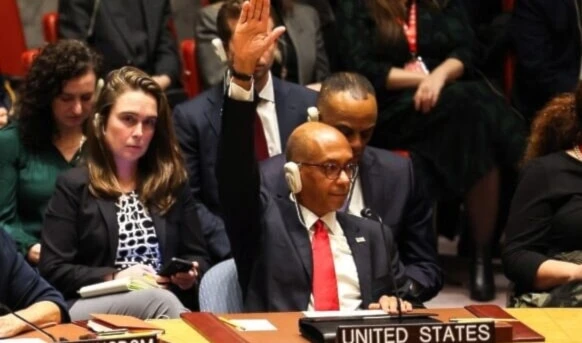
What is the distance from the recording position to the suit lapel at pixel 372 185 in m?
5.18

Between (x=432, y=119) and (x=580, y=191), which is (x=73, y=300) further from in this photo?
(x=432, y=119)

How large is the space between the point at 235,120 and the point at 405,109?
229cm

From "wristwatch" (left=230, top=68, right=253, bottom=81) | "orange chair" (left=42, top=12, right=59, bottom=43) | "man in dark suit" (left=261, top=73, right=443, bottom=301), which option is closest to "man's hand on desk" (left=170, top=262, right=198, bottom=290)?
"man in dark suit" (left=261, top=73, right=443, bottom=301)

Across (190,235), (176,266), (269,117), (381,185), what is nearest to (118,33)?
(269,117)

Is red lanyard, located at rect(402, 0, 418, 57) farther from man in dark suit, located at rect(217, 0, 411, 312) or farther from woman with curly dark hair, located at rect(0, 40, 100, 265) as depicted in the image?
man in dark suit, located at rect(217, 0, 411, 312)

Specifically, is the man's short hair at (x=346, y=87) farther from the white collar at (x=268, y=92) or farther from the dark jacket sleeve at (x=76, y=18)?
the dark jacket sleeve at (x=76, y=18)

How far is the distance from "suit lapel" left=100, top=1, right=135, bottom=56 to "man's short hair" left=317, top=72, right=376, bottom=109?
1.56 metres

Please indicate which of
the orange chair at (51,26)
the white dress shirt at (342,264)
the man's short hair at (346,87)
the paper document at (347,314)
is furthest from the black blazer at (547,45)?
the paper document at (347,314)

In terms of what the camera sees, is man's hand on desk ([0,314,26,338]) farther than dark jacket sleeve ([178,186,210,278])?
No

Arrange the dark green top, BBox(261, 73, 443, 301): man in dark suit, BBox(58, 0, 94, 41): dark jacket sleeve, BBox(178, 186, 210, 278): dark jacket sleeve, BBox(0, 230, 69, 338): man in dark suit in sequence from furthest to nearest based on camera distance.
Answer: BBox(58, 0, 94, 41): dark jacket sleeve, the dark green top, BBox(178, 186, 210, 278): dark jacket sleeve, BBox(261, 73, 443, 301): man in dark suit, BBox(0, 230, 69, 338): man in dark suit

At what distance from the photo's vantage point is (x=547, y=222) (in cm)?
486

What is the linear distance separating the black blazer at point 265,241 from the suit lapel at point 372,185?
568 millimetres

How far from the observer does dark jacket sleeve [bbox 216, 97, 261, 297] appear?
4.32 metres

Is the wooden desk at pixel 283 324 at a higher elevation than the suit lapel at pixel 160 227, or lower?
lower
